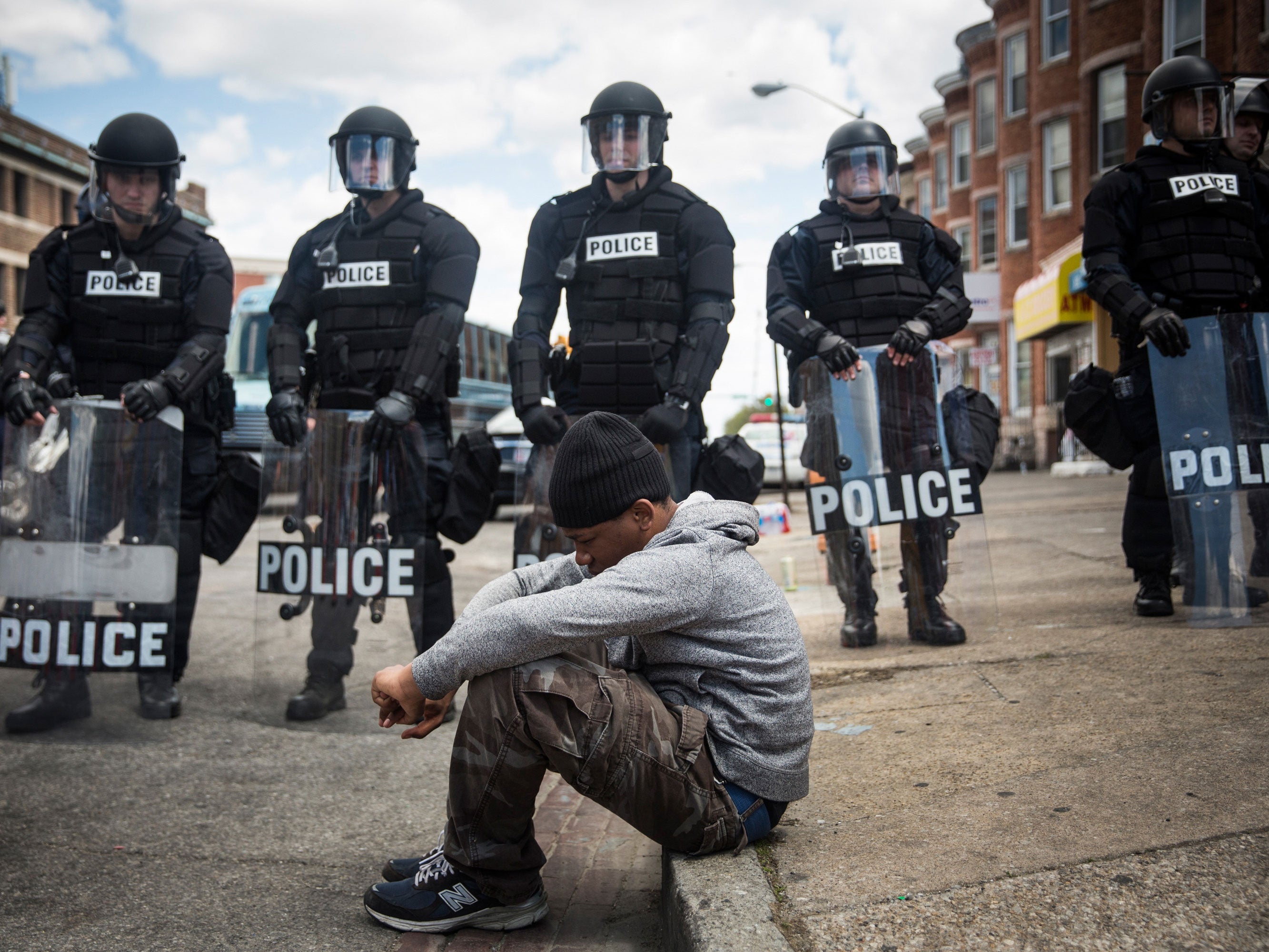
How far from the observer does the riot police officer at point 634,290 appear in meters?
4.43

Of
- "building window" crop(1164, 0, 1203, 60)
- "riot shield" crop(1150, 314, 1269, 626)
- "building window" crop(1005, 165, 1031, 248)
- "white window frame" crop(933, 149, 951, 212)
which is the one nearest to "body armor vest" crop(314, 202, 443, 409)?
"riot shield" crop(1150, 314, 1269, 626)

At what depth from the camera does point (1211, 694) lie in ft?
10.2

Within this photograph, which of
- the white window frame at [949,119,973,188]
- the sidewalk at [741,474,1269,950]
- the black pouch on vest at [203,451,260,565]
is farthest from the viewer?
the white window frame at [949,119,973,188]

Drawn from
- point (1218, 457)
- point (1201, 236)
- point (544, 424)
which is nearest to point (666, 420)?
point (544, 424)

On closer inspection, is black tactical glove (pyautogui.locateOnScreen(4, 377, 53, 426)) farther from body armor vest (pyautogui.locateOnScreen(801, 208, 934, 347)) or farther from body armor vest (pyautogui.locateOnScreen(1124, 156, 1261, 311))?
body armor vest (pyautogui.locateOnScreen(1124, 156, 1261, 311))

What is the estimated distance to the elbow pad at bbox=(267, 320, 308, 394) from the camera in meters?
4.47

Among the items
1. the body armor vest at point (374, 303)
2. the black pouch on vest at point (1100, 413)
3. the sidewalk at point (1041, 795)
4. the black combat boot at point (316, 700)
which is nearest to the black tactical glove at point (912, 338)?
the black pouch on vest at point (1100, 413)

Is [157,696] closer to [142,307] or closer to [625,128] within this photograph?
[142,307]

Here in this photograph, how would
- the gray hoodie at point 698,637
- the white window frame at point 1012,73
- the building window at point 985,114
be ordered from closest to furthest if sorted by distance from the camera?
the gray hoodie at point 698,637, the white window frame at point 1012,73, the building window at point 985,114

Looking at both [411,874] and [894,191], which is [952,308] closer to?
[894,191]

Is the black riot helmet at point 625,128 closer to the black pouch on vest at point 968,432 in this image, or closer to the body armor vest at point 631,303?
the body armor vest at point 631,303

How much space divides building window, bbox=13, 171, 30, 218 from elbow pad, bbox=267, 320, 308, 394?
33.2m

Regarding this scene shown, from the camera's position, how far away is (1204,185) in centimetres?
448

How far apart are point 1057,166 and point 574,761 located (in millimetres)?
24147
